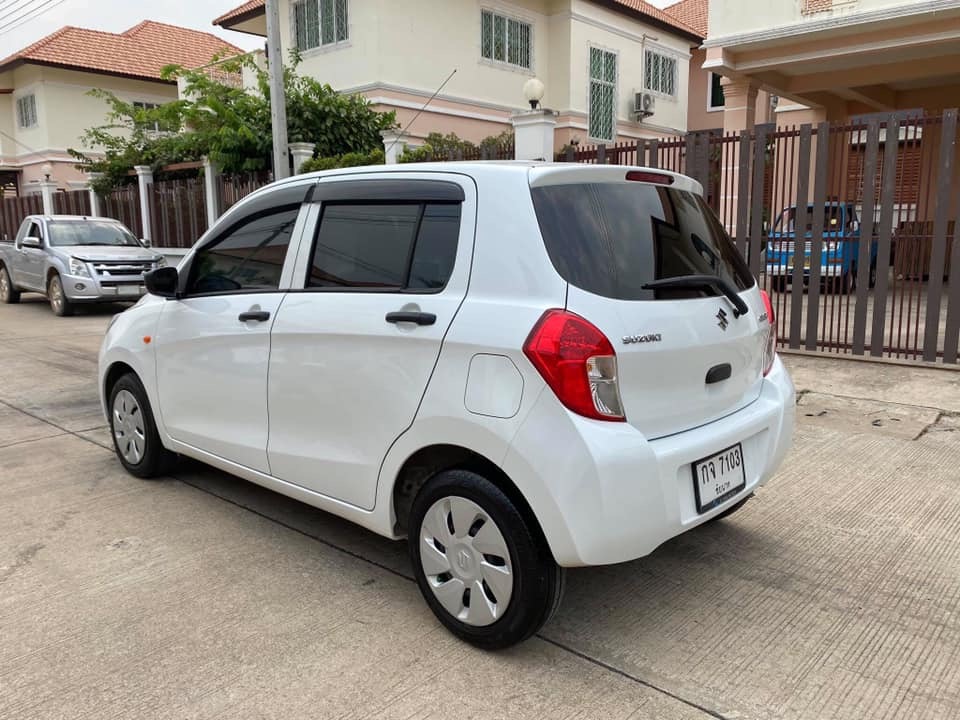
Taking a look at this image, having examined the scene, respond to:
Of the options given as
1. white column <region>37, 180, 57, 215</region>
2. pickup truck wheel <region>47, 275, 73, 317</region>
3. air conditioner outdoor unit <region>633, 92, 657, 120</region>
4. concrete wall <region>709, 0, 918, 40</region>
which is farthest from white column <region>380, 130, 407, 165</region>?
white column <region>37, 180, 57, 215</region>

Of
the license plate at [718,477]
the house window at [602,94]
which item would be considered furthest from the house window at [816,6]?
the license plate at [718,477]

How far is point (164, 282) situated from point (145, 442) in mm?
1049

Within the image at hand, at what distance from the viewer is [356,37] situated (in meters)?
17.3

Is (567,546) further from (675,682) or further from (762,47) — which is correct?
(762,47)

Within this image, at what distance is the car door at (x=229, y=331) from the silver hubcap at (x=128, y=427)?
0.39m

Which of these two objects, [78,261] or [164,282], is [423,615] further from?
[78,261]

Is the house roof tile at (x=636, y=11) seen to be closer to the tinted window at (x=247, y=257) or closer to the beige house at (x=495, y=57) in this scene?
the beige house at (x=495, y=57)

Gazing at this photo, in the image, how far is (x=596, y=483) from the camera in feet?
8.40

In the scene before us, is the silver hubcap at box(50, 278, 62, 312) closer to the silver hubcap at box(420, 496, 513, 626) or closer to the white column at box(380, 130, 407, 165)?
the white column at box(380, 130, 407, 165)

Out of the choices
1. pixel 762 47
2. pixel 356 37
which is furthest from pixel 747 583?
pixel 356 37

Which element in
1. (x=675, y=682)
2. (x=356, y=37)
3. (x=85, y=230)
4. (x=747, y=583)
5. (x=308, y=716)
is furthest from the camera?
(x=356, y=37)

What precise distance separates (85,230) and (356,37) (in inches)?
278

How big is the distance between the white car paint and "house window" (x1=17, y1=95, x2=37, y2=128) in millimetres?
29832

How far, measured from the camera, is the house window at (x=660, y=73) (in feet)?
76.8
